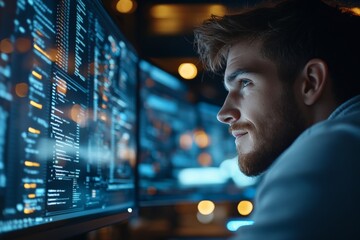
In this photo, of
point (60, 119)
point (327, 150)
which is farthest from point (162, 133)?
point (327, 150)

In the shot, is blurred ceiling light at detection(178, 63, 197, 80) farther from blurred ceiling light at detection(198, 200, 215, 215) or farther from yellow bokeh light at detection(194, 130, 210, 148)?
blurred ceiling light at detection(198, 200, 215, 215)

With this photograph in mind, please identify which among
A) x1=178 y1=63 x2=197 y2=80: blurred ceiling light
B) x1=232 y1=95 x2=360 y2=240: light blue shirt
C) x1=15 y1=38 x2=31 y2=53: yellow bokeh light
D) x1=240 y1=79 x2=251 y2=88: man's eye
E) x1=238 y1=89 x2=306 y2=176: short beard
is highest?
x1=178 y1=63 x2=197 y2=80: blurred ceiling light

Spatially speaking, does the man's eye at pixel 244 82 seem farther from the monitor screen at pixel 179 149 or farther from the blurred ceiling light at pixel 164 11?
the blurred ceiling light at pixel 164 11

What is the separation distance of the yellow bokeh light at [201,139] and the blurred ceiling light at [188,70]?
279 millimetres

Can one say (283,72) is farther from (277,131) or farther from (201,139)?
(201,139)

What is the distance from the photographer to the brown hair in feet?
3.63

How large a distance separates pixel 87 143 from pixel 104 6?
0.35m

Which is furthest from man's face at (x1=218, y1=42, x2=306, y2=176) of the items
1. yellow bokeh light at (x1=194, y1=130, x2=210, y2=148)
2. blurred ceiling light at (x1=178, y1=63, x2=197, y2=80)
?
blurred ceiling light at (x1=178, y1=63, x2=197, y2=80)

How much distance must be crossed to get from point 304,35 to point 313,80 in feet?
0.38

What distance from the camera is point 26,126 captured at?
2.56 ft

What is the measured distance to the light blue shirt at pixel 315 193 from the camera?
1.88 ft

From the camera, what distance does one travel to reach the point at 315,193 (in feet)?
1.92

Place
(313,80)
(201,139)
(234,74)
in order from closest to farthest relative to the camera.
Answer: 1. (313,80)
2. (234,74)
3. (201,139)

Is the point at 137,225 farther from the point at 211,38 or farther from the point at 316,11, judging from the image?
the point at 316,11
